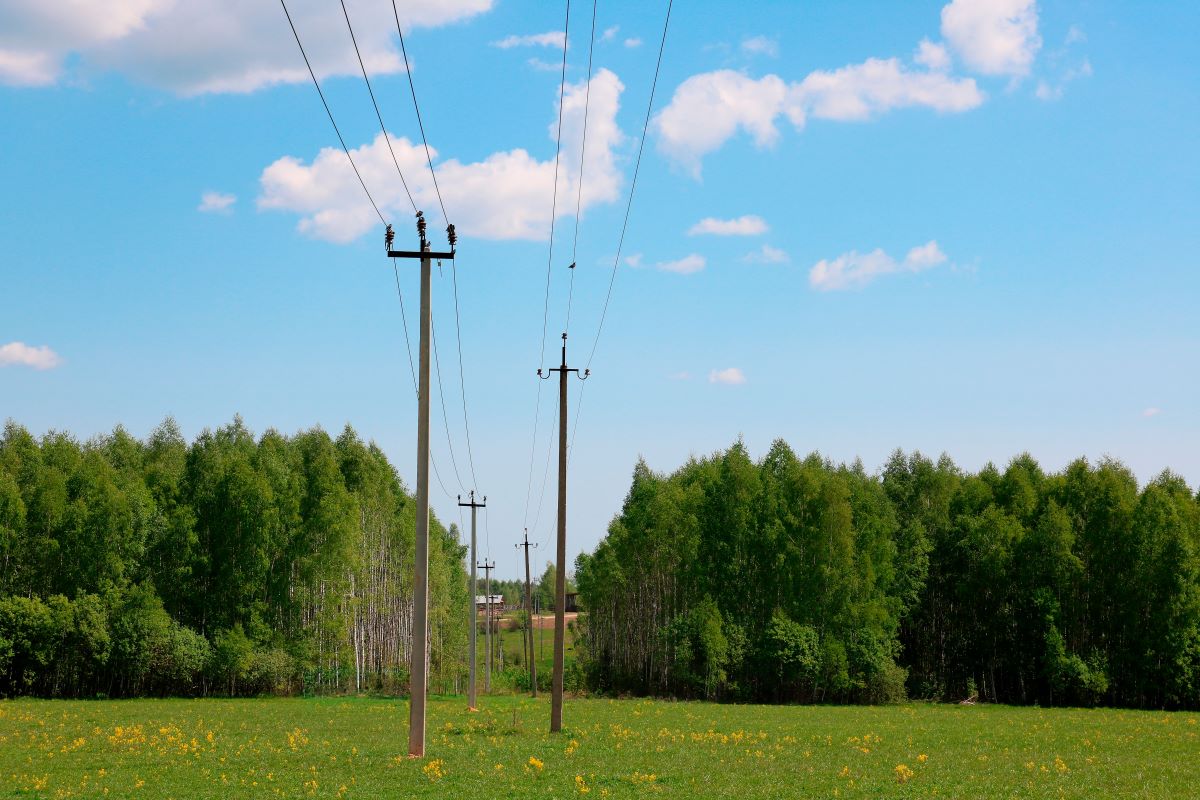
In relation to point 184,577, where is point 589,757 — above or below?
below

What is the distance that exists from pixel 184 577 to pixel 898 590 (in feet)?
153

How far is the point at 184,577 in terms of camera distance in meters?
67.9

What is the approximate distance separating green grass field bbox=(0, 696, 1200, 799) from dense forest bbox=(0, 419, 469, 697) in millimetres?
18287

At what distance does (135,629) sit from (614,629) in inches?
1282

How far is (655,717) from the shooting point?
145 feet

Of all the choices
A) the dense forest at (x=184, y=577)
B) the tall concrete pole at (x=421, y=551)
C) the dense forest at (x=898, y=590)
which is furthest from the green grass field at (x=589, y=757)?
the dense forest at (x=898, y=590)

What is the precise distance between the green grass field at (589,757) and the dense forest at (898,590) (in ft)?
66.8

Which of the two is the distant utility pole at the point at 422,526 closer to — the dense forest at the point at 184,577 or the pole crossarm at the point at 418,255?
the pole crossarm at the point at 418,255

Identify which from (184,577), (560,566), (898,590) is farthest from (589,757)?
(898,590)

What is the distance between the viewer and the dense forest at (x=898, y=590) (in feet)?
216

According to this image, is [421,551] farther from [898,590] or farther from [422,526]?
[898,590]

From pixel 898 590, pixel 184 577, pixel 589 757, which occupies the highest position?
pixel 184 577

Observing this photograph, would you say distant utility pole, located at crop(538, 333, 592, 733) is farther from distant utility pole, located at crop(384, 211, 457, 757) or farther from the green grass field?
distant utility pole, located at crop(384, 211, 457, 757)

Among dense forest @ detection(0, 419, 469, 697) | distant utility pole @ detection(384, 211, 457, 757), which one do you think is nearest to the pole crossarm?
distant utility pole @ detection(384, 211, 457, 757)
